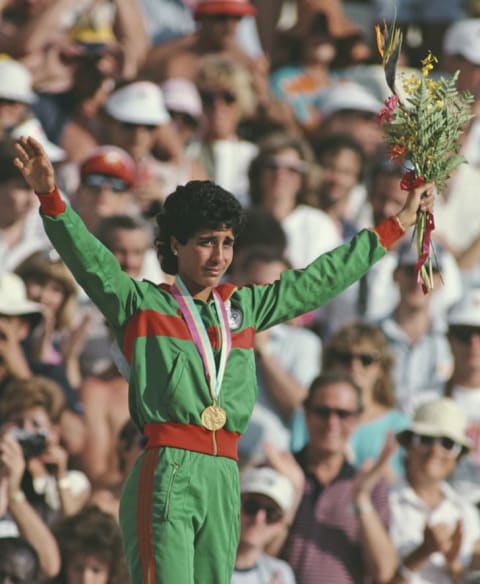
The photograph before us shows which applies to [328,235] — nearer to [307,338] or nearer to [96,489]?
[307,338]

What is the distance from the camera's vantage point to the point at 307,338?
36.9 feet

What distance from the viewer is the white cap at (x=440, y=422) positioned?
10445 mm

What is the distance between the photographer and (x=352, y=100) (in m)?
13.6

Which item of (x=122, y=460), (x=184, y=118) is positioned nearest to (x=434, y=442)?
(x=122, y=460)

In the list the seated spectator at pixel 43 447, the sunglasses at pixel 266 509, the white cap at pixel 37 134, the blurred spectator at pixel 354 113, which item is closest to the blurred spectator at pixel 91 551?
the seated spectator at pixel 43 447

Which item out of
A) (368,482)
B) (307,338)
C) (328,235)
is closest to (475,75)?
(328,235)

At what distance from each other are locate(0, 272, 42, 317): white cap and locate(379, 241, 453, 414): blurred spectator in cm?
228

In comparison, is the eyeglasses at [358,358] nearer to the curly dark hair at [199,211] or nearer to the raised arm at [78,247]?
the curly dark hair at [199,211]

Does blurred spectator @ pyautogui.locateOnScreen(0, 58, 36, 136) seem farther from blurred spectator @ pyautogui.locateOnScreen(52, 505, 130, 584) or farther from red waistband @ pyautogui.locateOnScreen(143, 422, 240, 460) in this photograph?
red waistband @ pyautogui.locateOnScreen(143, 422, 240, 460)

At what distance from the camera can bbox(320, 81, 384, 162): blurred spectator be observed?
13.5 metres

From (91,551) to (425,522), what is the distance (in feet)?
6.60

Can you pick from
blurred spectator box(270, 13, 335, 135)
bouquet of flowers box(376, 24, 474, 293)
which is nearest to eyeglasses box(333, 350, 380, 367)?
blurred spectator box(270, 13, 335, 135)

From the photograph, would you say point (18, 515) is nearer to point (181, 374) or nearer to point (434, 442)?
point (434, 442)

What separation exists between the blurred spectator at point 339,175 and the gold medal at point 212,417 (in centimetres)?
594
